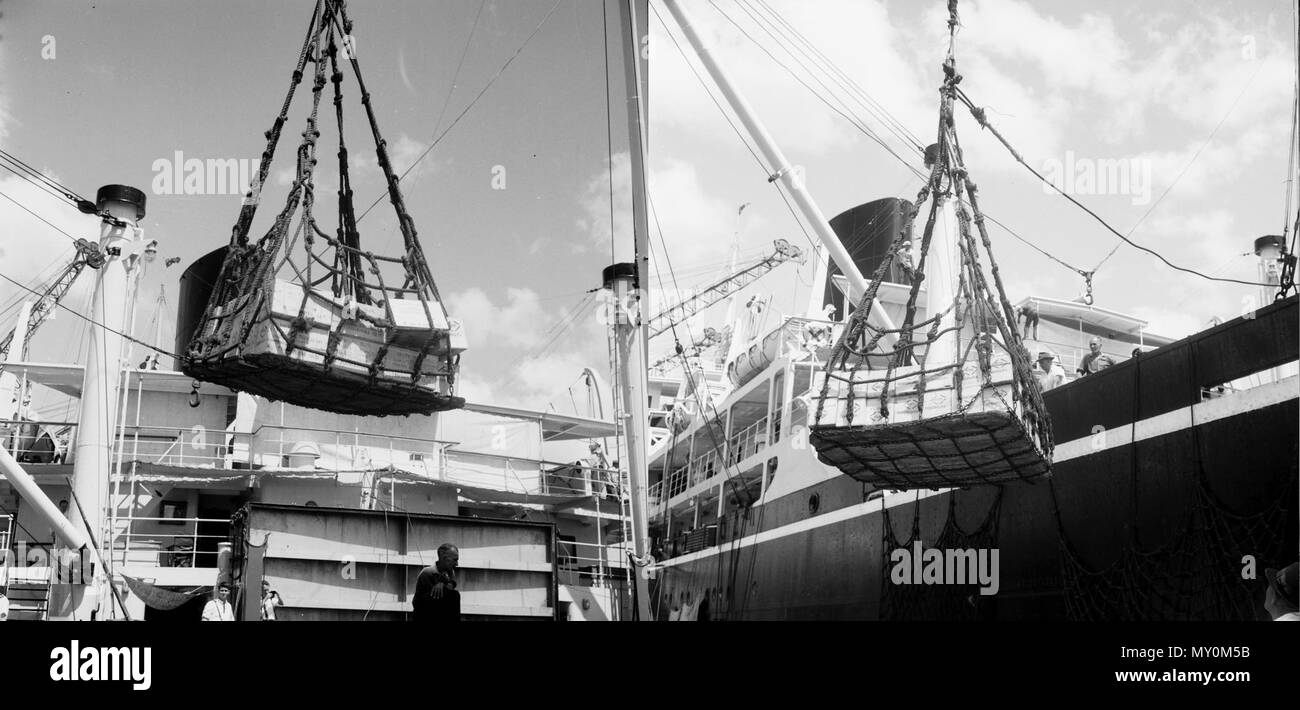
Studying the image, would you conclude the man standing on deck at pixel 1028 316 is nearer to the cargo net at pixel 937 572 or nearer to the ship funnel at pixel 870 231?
the cargo net at pixel 937 572

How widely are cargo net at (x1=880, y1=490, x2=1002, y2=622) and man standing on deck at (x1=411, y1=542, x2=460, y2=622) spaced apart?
908 cm

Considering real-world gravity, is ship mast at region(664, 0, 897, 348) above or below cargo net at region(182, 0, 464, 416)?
above

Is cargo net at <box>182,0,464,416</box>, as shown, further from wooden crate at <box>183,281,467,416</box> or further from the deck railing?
the deck railing

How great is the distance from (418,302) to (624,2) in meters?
5.07

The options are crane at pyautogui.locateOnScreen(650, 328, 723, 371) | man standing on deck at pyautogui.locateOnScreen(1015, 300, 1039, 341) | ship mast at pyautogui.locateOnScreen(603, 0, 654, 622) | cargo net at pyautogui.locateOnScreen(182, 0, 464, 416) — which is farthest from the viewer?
crane at pyautogui.locateOnScreen(650, 328, 723, 371)

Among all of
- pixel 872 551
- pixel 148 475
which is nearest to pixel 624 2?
pixel 148 475

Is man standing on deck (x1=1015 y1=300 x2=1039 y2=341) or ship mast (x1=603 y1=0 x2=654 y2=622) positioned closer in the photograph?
ship mast (x1=603 y1=0 x2=654 y2=622)

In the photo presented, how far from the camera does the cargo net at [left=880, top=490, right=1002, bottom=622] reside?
13.1 m

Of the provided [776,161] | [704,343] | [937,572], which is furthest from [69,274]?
[704,343]

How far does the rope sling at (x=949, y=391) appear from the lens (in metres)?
9.30

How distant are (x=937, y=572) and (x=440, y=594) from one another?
9869 mm

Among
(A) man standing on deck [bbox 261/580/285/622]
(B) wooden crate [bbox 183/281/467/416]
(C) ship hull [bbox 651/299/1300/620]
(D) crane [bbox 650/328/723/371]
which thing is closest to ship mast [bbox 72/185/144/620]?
(A) man standing on deck [bbox 261/580/285/622]
